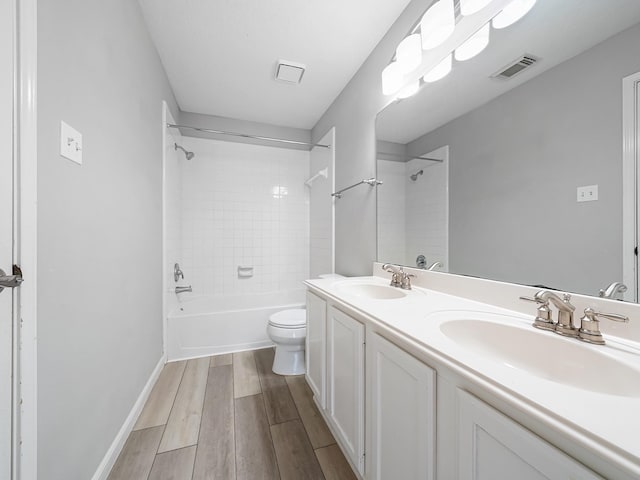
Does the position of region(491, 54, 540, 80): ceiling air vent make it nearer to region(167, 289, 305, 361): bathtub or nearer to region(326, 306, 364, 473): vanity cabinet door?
region(326, 306, 364, 473): vanity cabinet door

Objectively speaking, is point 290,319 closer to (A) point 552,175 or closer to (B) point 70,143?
(B) point 70,143

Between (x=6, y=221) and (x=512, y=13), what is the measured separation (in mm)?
1785

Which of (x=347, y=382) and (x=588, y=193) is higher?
(x=588, y=193)

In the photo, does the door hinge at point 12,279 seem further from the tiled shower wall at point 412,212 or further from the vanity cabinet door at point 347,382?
the tiled shower wall at point 412,212

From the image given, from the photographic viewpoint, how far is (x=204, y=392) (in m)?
1.73

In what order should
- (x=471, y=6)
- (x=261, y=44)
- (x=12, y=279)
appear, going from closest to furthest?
1. (x=12, y=279)
2. (x=471, y=6)
3. (x=261, y=44)

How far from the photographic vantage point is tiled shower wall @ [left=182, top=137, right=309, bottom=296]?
2.79 meters

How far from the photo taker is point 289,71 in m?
2.02

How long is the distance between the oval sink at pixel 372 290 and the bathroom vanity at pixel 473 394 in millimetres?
195

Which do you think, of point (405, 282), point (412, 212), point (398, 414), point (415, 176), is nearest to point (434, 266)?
point (405, 282)

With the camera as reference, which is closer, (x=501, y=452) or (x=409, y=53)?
(x=501, y=452)

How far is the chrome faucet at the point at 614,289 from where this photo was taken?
0.70 meters

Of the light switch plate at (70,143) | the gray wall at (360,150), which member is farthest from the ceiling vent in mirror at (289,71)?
the light switch plate at (70,143)

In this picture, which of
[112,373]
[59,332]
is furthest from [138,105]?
[112,373]
